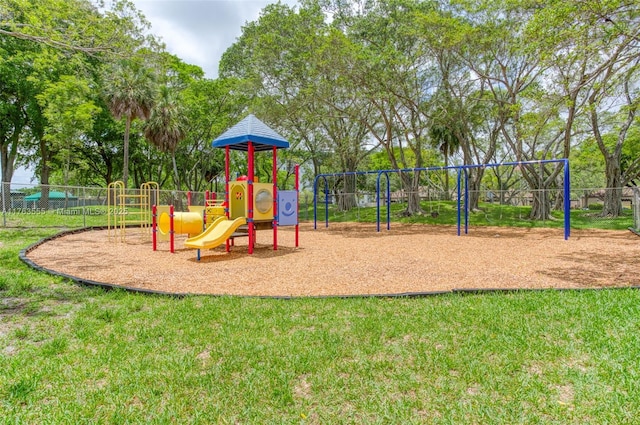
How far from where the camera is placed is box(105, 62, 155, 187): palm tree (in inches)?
779

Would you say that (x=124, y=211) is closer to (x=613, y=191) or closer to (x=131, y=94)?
(x=131, y=94)

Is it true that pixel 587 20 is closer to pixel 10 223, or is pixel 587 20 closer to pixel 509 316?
pixel 509 316

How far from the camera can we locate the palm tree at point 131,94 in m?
19.8

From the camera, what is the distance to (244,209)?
1042 centimetres

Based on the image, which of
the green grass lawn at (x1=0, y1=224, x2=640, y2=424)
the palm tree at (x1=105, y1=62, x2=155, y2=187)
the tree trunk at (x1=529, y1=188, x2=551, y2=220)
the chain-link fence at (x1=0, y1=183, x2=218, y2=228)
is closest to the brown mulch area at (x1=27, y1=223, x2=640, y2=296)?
the green grass lawn at (x1=0, y1=224, x2=640, y2=424)

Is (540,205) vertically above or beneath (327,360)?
above

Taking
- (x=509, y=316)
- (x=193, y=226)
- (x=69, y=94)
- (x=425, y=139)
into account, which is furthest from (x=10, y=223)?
(x=425, y=139)

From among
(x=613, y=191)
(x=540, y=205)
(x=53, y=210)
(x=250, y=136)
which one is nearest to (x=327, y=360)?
(x=250, y=136)

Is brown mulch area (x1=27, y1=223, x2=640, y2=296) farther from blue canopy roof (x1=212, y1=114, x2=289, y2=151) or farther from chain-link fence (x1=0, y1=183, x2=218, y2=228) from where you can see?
chain-link fence (x1=0, y1=183, x2=218, y2=228)

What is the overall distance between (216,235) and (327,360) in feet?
21.1

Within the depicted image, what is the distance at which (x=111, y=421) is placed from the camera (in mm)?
2221

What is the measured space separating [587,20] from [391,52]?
8707mm

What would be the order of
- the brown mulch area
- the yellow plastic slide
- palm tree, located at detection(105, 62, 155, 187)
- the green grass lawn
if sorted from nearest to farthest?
the green grass lawn, the brown mulch area, the yellow plastic slide, palm tree, located at detection(105, 62, 155, 187)

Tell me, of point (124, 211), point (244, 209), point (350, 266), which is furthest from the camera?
point (124, 211)
